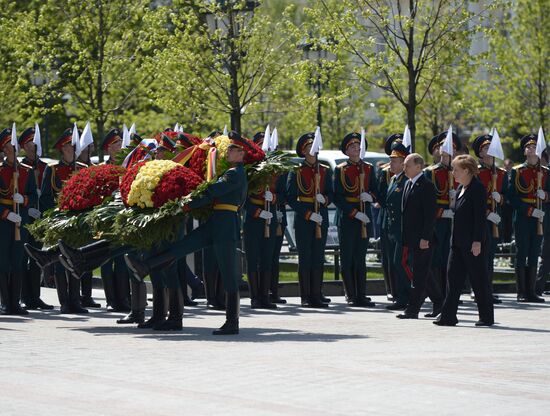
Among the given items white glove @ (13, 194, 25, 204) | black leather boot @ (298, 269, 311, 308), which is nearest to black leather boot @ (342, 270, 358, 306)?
black leather boot @ (298, 269, 311, 308)

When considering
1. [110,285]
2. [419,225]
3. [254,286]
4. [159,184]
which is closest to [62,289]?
[110,285]

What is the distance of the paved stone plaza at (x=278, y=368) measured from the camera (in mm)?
8859

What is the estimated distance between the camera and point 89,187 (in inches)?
552

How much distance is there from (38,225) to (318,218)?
4.16 m

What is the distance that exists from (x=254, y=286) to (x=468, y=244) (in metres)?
3.81

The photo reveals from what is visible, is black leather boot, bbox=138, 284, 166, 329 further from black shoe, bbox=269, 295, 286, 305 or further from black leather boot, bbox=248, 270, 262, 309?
black shoe, bbox=269, 295, 286, 305

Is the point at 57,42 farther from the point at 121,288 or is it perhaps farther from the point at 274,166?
the point at 274,166

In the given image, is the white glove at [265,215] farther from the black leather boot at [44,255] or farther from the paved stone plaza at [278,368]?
the black leather boot at [44,255]

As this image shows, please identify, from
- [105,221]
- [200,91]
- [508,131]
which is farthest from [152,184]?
[508,131]

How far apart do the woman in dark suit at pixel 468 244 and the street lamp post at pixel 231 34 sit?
31.6 ft

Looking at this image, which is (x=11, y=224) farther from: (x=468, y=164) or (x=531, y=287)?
(x=531, y=287)

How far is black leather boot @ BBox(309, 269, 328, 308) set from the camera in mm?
17078

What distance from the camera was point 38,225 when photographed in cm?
1411

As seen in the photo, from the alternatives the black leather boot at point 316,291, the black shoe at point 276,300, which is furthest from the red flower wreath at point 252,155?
the black shoe at point 276,300
